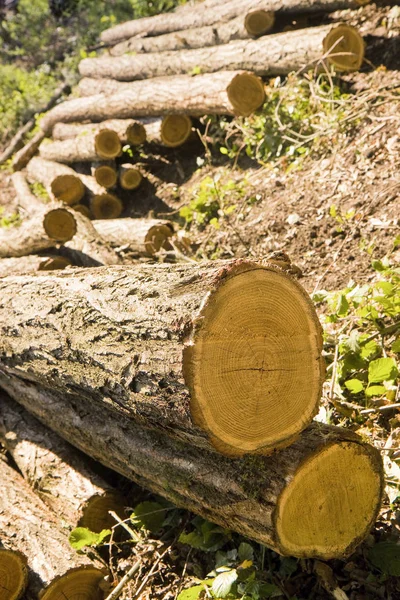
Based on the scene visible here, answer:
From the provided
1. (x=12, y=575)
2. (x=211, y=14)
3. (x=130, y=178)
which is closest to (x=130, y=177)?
(x=130, y=178)

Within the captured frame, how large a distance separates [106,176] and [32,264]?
5.96 feet

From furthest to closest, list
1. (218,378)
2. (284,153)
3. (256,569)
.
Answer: (284,153) → (256,569) → (218,378)

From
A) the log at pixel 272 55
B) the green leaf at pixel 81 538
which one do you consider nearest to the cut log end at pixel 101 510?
the green leaf at pixel 81 538

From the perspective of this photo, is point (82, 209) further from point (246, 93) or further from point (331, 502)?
point (331, 502)

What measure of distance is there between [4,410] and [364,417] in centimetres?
245

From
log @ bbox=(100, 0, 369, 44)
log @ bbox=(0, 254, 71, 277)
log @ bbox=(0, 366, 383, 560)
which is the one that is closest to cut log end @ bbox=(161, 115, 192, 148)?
log @ bbox=(100, 0, 369, 44)

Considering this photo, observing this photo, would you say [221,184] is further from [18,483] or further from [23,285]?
[18,483]

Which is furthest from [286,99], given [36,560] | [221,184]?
[36,560]

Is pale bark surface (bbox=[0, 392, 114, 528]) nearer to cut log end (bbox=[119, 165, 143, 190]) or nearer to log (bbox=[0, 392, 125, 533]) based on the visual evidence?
log (bbox=[0, 392, 125, 533])

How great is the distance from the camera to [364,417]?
2.82 meters

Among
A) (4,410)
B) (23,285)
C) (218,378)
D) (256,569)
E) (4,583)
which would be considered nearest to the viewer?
(218,378)

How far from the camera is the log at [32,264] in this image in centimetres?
519

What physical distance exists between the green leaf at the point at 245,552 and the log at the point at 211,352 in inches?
22.9

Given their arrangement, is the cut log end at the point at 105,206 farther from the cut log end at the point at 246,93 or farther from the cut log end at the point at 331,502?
the cut log end at the point at 331,502
